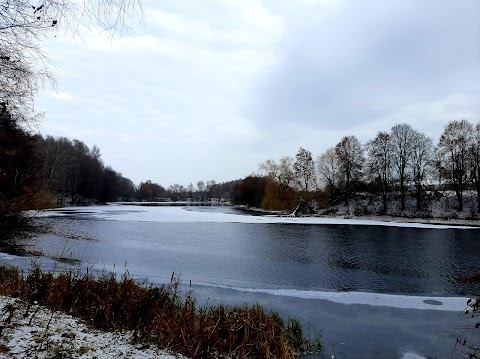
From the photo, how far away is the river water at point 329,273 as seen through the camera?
22.8ft

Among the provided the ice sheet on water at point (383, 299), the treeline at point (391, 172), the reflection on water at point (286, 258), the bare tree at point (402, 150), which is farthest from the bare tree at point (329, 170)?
the ice sheet on water at point (383, 299)

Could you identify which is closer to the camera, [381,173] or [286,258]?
[286,258]

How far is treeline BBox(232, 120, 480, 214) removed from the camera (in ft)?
137

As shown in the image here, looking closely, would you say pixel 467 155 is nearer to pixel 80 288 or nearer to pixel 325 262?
pixel 325 262

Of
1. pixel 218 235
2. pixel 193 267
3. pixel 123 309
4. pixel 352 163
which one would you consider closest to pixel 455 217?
pixel 352 163

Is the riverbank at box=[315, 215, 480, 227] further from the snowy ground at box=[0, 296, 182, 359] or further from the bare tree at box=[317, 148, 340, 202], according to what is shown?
the snowy ground at box=[0, 296, 182, 359]

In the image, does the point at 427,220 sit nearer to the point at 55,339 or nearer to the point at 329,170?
the point at 329,170

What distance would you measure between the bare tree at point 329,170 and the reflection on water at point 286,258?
31563 mm

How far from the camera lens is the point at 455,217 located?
37.8 meters

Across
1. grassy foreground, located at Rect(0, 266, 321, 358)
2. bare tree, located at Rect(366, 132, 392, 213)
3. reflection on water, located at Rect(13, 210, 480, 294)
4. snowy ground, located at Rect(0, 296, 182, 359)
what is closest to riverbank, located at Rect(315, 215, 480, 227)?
bare tree, located at Rect(366, 132, 392, 213)

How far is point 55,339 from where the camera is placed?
3639 millimetres

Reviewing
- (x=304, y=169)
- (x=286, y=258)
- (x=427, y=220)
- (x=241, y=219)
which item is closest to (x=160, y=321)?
(x=286, y=258)

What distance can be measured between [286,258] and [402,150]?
123 feet

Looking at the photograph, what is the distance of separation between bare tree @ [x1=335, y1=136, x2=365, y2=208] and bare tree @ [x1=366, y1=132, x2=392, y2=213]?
9.98ft
